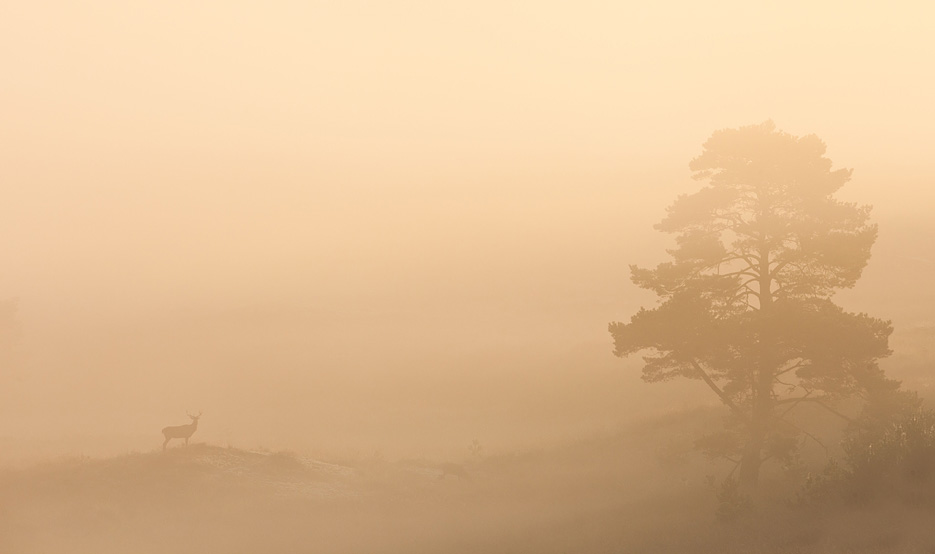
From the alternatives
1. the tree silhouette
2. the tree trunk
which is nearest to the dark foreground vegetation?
the tree trunk

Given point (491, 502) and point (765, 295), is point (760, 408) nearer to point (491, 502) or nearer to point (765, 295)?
point (765, 295)

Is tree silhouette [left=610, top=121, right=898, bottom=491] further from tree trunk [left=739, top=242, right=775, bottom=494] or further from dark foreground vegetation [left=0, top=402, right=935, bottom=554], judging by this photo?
dark foreground vegetation [left=0, top=402, right=935, bottom=554]

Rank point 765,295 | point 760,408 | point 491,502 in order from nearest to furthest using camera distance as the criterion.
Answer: point 760,408
point 765,295
point 491,502

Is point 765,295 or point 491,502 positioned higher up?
point 765,295

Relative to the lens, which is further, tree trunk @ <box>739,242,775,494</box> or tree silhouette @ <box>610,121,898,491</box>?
tree trunk @ <box>739,242,775,494</box>

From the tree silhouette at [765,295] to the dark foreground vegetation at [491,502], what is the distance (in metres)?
1.92

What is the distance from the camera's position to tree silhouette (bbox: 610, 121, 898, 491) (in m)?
21.5

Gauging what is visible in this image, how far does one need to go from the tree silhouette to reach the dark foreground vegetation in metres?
1.92

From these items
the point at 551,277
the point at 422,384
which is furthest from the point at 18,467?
the point at 551,277

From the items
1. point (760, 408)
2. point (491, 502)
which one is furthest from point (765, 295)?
point (491, 502)

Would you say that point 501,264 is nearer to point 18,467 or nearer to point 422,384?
point 422,384

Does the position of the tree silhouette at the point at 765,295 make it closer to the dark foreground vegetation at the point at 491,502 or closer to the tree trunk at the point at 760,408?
the tree trunk at the point at 760,408

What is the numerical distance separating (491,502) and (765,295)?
1382cm

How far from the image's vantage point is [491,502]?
30531 mm
